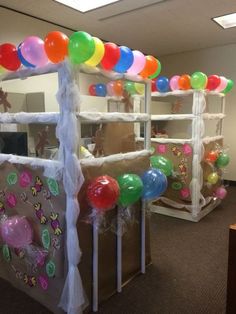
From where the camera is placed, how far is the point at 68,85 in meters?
1.61

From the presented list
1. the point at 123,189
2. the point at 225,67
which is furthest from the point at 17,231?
the point at 225,67

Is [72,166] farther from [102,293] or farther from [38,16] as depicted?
[38,16]

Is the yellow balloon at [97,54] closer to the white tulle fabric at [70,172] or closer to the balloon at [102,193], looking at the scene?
the white tulle fabric at [70,172]

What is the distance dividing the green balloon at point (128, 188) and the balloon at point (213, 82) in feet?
7.08

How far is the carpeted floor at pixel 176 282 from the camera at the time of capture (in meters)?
2.00

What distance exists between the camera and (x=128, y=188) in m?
1.93

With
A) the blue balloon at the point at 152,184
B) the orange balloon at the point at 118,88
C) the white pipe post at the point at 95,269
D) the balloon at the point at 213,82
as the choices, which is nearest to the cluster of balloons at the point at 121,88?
the orange balloon at the point at 118,88

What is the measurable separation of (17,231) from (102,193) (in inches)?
25.0

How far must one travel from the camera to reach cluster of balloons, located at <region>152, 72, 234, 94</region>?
132 inches

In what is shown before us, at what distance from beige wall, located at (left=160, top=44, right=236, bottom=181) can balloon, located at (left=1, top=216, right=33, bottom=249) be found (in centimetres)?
448

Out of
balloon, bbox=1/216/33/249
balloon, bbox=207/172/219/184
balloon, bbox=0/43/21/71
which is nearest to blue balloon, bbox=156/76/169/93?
balloon, bbox=207/172/219/184

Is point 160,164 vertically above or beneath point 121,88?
beneath

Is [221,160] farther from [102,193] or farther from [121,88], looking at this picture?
[102,193]

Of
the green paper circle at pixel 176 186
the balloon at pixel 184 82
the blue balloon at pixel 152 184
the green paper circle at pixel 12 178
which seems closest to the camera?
the green paper circle at pixel 12 178
